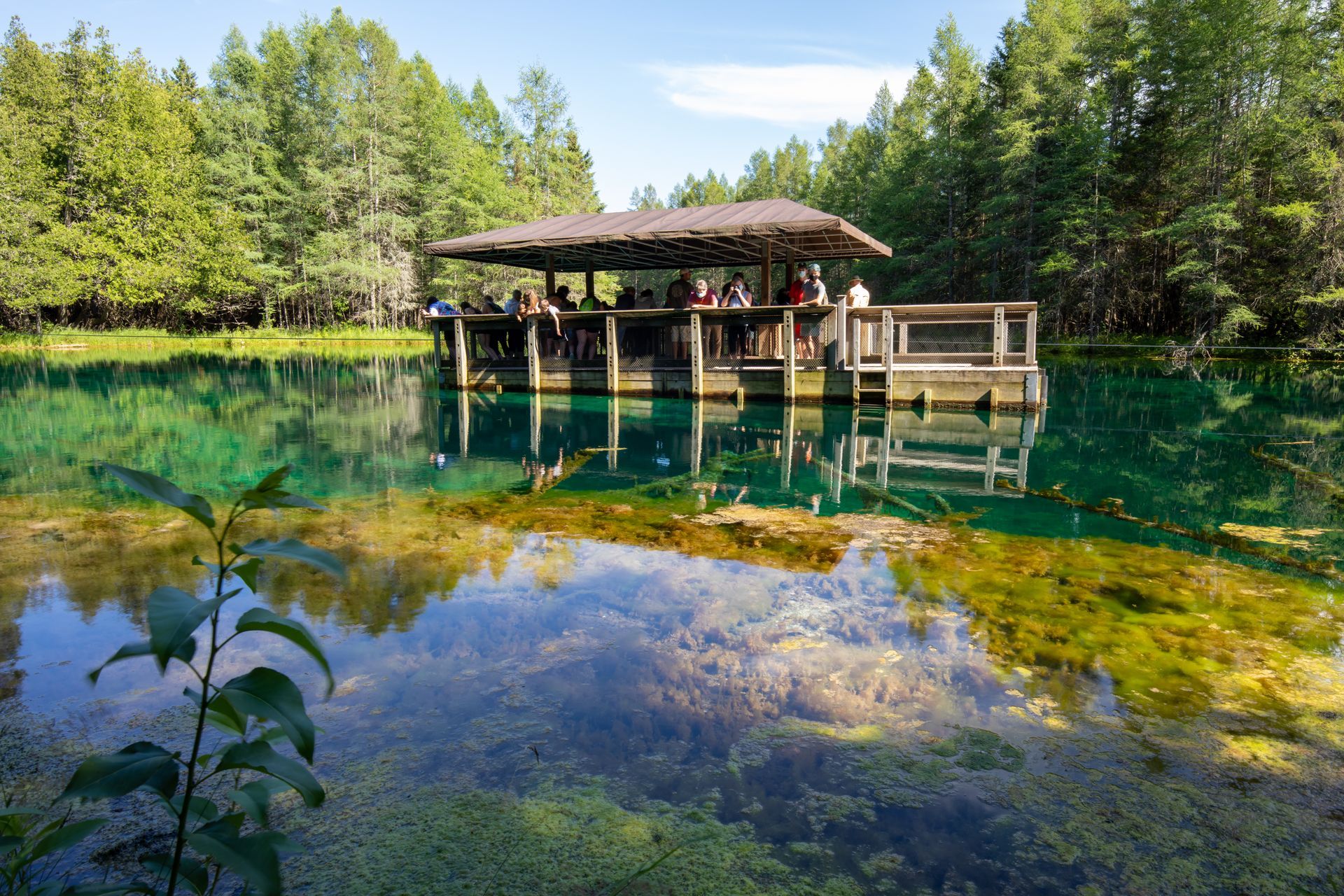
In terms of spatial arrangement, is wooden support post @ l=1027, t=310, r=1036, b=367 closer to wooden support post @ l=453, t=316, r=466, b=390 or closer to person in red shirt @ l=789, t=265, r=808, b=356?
person in red shirt @ l=789, t=265, r=808, b=356

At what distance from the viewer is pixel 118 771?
1.15m

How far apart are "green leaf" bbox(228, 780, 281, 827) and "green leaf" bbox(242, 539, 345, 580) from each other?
41cm

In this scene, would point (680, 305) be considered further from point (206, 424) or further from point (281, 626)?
point (281, 626)

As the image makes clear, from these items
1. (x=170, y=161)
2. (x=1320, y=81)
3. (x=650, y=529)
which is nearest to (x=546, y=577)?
(x=650, y=529)

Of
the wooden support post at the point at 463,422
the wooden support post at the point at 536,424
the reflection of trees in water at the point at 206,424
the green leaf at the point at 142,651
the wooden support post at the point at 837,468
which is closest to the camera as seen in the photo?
the green leaf at the point at 142,651

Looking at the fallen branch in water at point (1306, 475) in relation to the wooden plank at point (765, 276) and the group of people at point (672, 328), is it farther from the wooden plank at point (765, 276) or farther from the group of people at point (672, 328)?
the wooden plank at point (765, 276)

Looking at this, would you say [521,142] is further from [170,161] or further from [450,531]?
[450,531]

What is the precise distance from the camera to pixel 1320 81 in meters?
24.4

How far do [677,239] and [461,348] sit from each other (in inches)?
256

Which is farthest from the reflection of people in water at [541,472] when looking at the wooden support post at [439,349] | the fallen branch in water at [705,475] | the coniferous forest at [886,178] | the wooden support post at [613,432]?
the coniferous forest at [886,178]

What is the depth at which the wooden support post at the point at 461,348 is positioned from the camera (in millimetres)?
19312

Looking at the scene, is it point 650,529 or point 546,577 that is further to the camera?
point 650,529

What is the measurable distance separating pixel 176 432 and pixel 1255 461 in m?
16.1

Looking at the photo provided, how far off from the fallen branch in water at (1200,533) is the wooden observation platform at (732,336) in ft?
20.3
